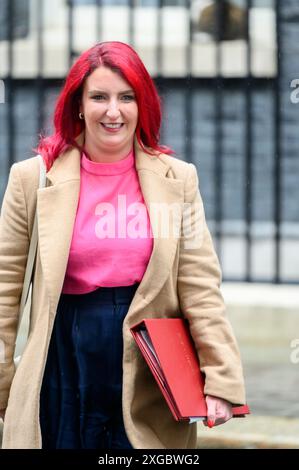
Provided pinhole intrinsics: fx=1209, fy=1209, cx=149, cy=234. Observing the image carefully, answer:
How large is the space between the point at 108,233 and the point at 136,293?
0.63 ft

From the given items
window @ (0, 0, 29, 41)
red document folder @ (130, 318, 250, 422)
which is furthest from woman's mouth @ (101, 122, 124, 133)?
window @ (0, 0, 29, 41)

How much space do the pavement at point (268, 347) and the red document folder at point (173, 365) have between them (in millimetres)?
2341

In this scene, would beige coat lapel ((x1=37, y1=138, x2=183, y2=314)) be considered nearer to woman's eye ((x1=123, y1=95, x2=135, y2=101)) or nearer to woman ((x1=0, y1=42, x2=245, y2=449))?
woman ((x1=0, y1=42, x2=245, y2=449))

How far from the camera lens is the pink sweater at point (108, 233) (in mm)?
3475

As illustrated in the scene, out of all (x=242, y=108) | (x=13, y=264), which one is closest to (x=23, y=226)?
(x=13, y=264)

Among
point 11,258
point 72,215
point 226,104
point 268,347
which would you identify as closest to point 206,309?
point 72,215

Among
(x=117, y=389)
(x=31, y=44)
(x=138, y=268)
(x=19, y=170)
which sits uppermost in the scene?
(x=31, y=44)

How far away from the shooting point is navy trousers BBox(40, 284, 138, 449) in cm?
351

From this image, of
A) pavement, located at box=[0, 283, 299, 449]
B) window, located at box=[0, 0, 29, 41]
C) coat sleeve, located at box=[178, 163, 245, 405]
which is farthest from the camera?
window, located at box=[0, 0, 29, 41]

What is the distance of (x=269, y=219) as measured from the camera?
24.1ft

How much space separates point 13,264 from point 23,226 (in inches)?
4.6

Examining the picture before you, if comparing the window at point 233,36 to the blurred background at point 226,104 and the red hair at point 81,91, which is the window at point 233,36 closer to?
the blurred background at point 226,104

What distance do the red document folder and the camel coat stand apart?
4 cm
